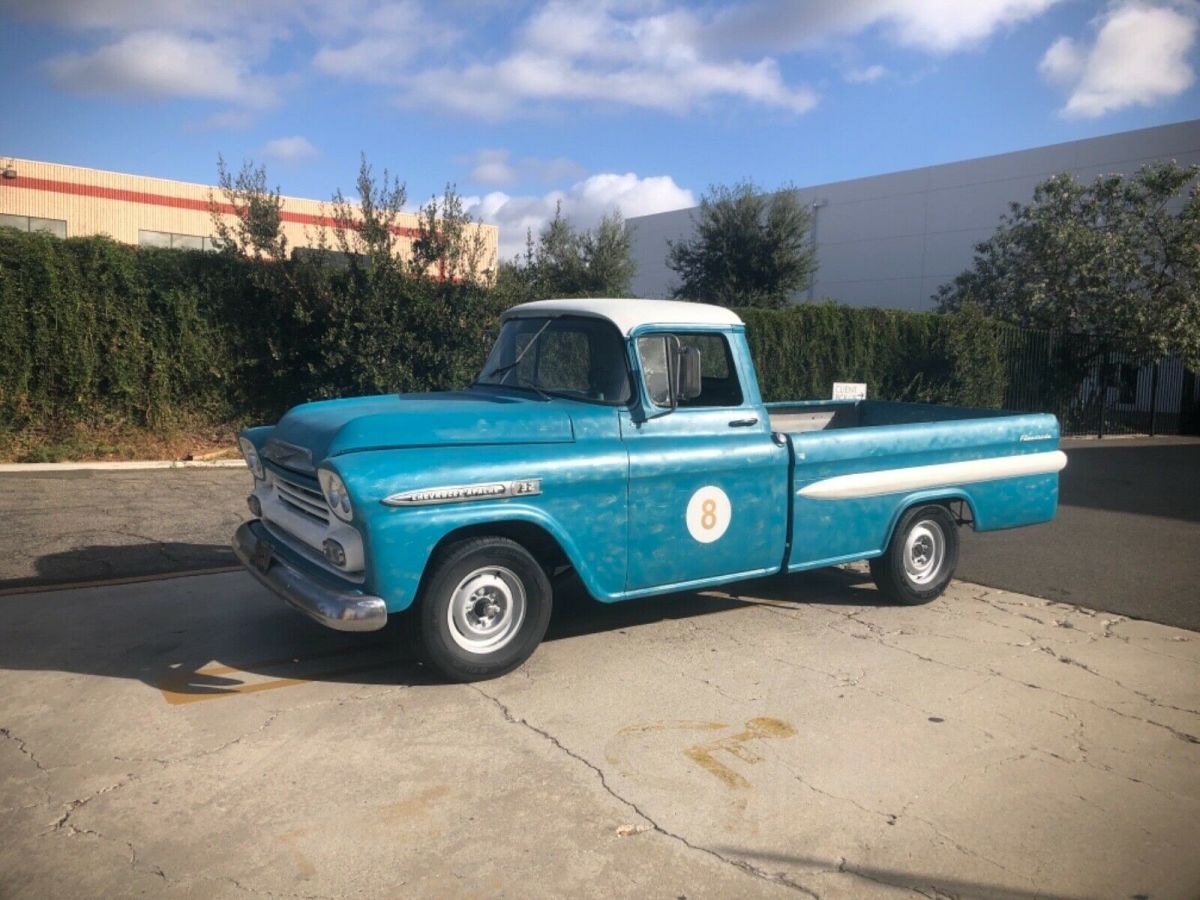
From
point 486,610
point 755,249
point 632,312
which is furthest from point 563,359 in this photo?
point 755,249

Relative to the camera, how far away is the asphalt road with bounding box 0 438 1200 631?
7.21m

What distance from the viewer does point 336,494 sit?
14.9 ft

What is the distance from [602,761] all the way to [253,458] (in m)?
3.05

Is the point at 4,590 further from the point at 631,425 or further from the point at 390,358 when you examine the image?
the point at 390,358

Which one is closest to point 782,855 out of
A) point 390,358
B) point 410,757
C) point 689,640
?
point 410,757

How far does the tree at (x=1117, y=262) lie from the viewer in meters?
22.1

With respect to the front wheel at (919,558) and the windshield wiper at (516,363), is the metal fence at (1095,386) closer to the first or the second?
the front wheel at (919,558)

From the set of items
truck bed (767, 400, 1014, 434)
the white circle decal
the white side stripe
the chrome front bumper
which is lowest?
the chrome front bumper

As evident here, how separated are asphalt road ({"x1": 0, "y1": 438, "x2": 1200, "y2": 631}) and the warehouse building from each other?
856 inches

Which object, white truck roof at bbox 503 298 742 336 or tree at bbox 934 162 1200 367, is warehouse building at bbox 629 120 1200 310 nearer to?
tree at bbox 934 162 1200 367

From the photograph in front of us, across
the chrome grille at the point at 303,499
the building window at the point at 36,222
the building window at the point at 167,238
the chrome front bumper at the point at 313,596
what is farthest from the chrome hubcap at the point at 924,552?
the building window at the point at 36,222

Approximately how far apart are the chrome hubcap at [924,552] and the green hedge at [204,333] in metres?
8.39

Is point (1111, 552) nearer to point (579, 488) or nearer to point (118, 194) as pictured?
point (579, 488)

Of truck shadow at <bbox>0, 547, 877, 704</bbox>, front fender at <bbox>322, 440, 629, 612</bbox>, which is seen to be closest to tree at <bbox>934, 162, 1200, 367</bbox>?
truck shadow at <bbox>0, 547, 877, 704</bbox>
